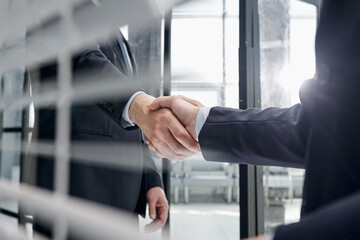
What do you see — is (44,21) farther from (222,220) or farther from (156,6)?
(222,220)

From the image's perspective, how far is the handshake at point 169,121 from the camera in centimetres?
81

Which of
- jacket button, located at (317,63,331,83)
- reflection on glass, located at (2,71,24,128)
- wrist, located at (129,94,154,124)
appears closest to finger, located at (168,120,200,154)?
wrist, located at (129,94,154,124)

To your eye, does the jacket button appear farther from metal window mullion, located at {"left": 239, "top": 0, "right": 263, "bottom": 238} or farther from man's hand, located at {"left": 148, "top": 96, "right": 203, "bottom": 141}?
metal window mullion, located at {"left": 239, "top": 0, "right": 263, "bottom": 238}

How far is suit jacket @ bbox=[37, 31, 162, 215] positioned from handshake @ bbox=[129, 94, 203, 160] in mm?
49

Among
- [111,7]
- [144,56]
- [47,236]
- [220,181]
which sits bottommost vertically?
[220,181]

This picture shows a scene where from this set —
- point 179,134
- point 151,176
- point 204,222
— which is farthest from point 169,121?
point 204,222

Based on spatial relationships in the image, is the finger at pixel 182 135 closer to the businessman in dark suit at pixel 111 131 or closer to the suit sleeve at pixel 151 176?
the businessman in dark suit at pixel 111 131

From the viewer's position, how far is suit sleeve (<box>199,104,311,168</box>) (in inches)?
22.3

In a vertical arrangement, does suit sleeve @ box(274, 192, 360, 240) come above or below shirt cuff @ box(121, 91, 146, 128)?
below

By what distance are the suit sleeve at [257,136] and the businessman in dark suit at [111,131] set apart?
16 centimetres

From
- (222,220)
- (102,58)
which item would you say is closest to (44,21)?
(102,58)

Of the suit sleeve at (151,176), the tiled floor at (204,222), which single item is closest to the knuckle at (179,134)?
the suit sleeve at (151,176)

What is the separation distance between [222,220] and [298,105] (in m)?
4.01

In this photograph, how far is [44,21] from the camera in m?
1.01
